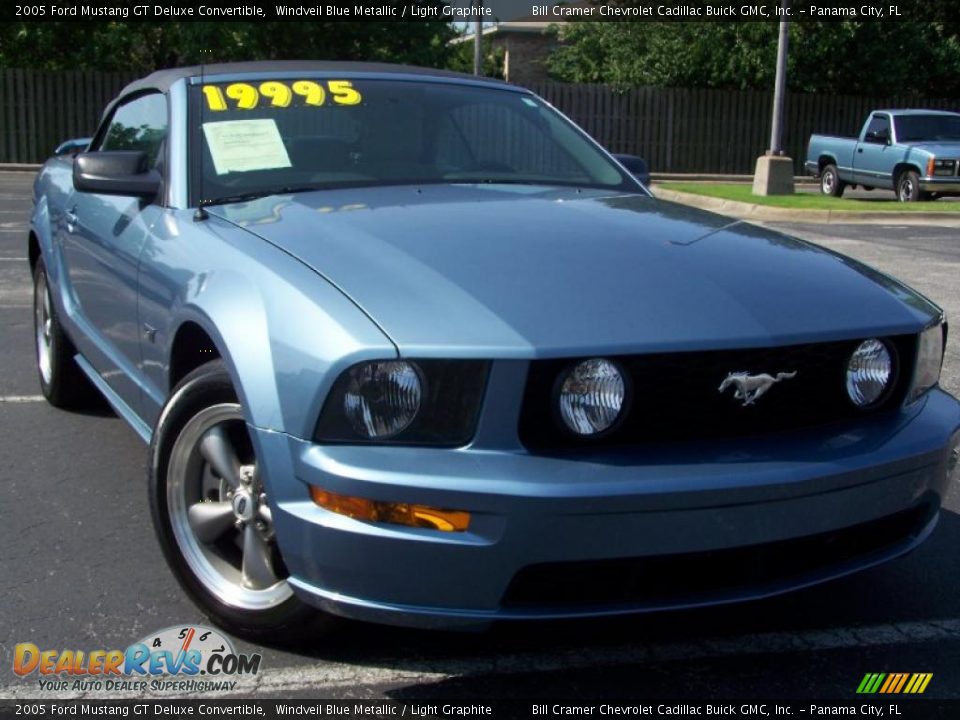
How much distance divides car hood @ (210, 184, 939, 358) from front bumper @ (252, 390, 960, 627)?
26 cm

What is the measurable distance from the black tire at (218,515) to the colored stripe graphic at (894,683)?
136cm

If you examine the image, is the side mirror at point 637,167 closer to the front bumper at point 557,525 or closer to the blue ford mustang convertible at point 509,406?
the blue ford mustang convertible at point 509,406

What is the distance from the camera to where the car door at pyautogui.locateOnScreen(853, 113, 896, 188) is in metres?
20.5

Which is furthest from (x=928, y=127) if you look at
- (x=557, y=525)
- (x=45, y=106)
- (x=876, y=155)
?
(x=557, y=525)

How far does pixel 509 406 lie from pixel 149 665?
4.01ft

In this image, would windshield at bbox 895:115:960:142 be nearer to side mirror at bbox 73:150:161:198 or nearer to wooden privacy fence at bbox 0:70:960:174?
wooden privacy fence at bbox 0:70:960:174

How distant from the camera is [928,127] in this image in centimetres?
2081

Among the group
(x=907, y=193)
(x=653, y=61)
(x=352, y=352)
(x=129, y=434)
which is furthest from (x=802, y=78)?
(x=352, y=352)

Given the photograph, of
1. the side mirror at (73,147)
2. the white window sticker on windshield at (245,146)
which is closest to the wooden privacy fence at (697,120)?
the side mirror at (73,147)

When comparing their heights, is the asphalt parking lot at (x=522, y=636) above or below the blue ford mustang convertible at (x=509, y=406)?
below

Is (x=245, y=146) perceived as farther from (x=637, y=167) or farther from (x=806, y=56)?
(x=806, y=56)

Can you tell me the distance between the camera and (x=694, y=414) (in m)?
2.66

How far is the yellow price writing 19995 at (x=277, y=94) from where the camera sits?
4.03 m

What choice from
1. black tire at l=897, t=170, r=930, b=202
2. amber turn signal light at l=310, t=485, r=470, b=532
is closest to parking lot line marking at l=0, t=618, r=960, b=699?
amber turn signal light at l=310, t=485, r=470, b=532
